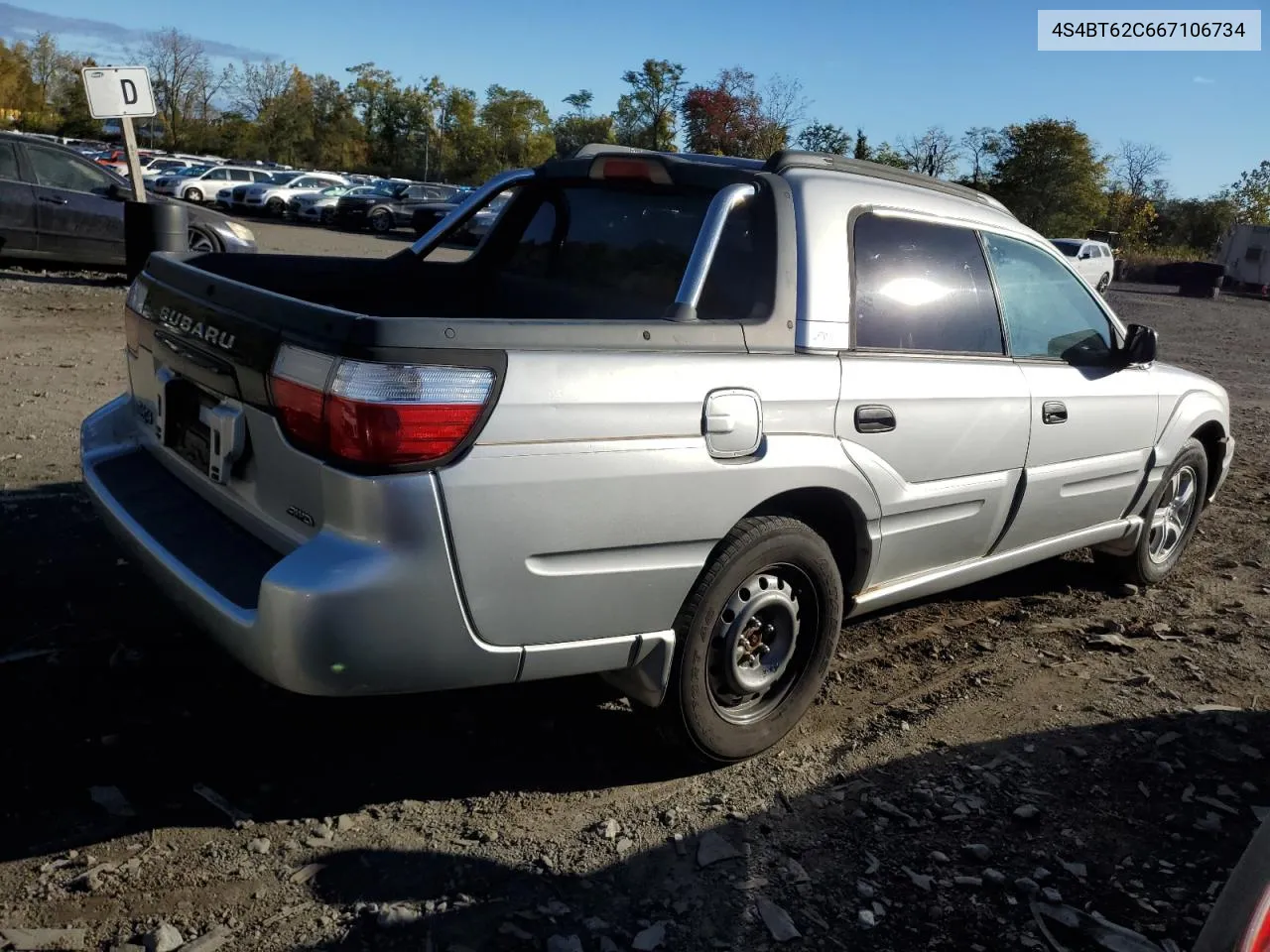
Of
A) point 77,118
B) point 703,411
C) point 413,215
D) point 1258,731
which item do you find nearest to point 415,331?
point 703,411

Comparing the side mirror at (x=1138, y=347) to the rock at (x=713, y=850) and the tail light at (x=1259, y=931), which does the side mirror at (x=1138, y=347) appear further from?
the tail light at (x=1259, y=931)

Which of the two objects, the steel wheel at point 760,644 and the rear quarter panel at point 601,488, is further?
the steel wheel at point 760,644

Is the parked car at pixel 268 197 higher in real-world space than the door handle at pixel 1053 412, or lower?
higher

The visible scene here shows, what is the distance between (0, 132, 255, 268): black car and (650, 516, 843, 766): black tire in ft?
36.9

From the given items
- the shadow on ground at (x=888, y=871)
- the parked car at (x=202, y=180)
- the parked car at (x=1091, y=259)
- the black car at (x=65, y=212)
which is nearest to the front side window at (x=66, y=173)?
the black car at (x=65, y=212)

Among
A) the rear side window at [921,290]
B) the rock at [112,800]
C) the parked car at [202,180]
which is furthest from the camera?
the parked car at [202,180]

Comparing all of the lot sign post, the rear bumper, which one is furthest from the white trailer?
the rear bumper

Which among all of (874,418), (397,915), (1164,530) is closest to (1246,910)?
(397,915)

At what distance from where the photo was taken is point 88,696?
3.53 meters

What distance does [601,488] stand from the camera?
285cm

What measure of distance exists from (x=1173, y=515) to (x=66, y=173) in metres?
13.2

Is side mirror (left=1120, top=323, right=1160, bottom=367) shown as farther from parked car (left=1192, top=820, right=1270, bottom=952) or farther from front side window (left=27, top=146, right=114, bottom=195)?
front side window (left=27, top=146, right=114, bottom=195)

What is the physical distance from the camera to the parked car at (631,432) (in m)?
2.64

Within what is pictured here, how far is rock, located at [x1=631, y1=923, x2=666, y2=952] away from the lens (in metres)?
2.64
